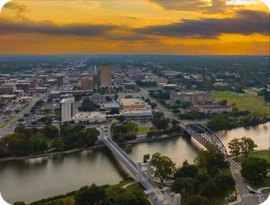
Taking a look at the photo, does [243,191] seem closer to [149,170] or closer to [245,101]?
[149,170]

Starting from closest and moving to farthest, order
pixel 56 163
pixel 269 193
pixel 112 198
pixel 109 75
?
→ 1. pixel 112 198
2. pixel 269 193
3. pixel 56 163
4. pixel 109 75

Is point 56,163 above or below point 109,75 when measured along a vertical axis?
below

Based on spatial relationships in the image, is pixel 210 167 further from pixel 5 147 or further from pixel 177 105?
pixel 177 105

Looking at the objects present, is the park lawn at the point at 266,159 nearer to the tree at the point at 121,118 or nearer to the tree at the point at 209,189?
the tree at the point at 209,189

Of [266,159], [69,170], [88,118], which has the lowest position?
[69,170]

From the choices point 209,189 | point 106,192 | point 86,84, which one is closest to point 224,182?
point 209,189

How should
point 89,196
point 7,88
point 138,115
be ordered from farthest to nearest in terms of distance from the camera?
point 7,88 < point 138,115 < point 89,196

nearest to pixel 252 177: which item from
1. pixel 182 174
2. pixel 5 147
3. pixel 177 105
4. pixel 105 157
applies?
pixel 182 174
